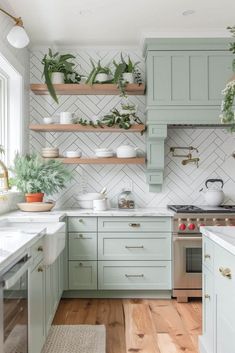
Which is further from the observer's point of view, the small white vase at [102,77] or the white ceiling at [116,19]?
the small white vase at [102,77]

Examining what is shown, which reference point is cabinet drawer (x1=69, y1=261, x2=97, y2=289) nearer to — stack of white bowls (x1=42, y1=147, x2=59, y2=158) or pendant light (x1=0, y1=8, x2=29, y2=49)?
stack of white bowls (x1=42, y1=147, x2=59, y2=158)

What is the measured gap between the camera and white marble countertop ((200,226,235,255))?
171 cm

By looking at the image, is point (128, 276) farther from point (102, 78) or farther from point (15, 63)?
point (15, 63)

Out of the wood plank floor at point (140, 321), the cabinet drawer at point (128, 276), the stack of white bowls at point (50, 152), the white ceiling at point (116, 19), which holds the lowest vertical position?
the wood plank floor at point (140, 321)

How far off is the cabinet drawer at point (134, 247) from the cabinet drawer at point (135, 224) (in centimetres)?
5

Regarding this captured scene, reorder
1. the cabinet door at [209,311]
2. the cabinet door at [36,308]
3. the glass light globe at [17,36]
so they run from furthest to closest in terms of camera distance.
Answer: the glass light globe at [17,36], the cabinet door at [209,311], the cabinet door at [36,308]

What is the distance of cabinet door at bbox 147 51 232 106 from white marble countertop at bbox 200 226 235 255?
184cm

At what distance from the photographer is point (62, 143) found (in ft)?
13.4

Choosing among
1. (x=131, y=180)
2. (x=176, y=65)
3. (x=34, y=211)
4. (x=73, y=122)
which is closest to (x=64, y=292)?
(x=34, y=211)

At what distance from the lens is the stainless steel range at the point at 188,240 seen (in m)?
3.42

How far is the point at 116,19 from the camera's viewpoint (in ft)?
11.1

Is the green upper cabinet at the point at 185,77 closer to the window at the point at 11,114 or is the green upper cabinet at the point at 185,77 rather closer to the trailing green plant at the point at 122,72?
the trailing green plant at the point at 122,72

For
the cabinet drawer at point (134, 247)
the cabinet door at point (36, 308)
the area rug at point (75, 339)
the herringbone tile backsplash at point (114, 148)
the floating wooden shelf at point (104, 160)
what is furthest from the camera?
the herringbone tile backsplash at point (114, 148)

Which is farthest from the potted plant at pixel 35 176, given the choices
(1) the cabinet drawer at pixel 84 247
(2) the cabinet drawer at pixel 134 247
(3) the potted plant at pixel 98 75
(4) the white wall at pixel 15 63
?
(3) the potted plant at pixel 98 75
